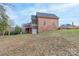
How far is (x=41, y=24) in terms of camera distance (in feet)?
9.24

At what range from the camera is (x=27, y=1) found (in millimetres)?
2771

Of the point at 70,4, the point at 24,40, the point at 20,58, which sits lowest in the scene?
the point at 20,58

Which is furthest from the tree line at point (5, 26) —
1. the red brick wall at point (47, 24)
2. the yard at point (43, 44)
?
the red brick wall at point (47, 24)

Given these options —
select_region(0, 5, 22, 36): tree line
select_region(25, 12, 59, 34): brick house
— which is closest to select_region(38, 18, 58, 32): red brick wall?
select_region(25, 12, 59, 34): brick house

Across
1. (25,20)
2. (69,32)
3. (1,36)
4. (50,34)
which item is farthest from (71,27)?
(1,36)

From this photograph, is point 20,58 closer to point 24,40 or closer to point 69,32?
point 24,40

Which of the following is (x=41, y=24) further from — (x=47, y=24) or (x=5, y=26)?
(x=5, y=26)

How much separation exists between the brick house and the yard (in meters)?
0.06

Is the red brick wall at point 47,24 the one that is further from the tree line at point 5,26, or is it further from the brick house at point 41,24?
the tree line at point 5,26

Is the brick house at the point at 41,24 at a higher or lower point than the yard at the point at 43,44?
higher

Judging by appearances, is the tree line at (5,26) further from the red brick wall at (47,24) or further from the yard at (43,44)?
the red brick wall at (47,24)

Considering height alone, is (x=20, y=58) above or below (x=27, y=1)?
below

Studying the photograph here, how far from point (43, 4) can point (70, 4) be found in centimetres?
32

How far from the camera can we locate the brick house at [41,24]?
9.15ft
